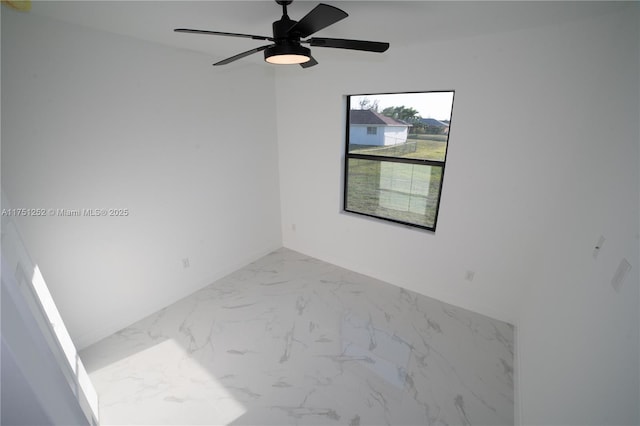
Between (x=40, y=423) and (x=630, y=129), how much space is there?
8.97ft

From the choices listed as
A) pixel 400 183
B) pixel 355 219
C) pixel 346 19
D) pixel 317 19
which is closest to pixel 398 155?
pixel 400 183

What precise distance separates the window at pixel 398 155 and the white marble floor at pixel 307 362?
990 mm

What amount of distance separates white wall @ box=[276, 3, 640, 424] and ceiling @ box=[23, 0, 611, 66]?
0.14 meters

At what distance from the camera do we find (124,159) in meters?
2.27

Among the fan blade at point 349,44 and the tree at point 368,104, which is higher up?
the fan blade at point 349,44

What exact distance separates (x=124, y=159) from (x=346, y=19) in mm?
2077

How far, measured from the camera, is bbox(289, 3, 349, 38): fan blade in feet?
3.66

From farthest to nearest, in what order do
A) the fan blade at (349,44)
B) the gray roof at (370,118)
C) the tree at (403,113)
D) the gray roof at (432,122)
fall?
the gray roof at (370,118) < the tree at (403,113) < the gray roof at (432,122) < the fan blade at (349,44)

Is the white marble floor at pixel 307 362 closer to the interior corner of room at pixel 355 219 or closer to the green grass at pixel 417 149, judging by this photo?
the interior corner of room at pixel 355 219

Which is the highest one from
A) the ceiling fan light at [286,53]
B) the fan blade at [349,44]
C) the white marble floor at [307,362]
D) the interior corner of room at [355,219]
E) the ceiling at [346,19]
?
the ceiling at [346,19]

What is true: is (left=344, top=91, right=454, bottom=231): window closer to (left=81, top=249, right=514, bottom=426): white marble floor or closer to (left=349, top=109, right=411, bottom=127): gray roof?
(left=349, top=109, right=411, bottom=127): gray roof

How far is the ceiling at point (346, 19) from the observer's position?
154 centimetres

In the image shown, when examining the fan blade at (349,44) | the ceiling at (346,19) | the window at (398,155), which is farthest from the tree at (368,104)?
the fan blade at (349,44)

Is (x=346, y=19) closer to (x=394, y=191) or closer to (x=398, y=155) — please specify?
(x=398, y=155)
